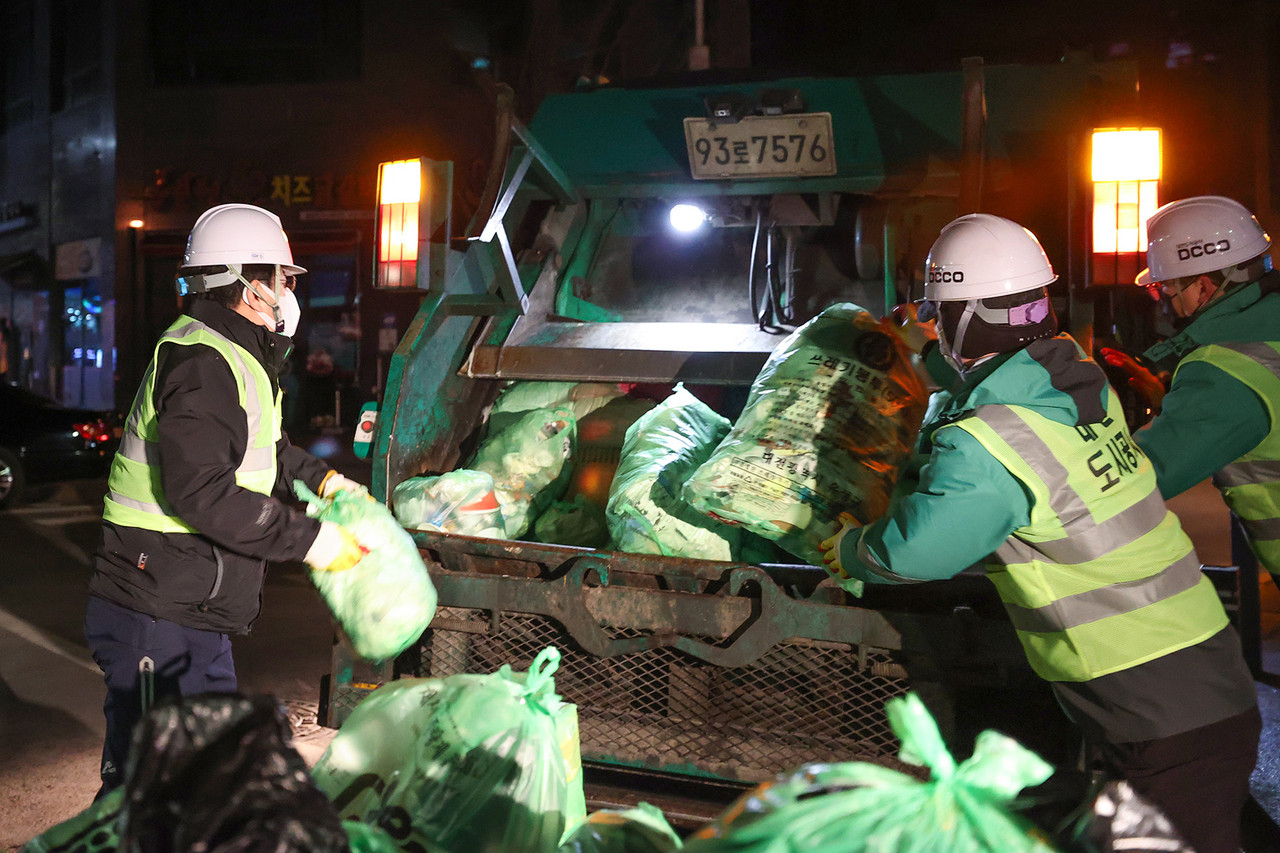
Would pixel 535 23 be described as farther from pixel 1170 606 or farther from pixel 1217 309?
pixel 1170 606

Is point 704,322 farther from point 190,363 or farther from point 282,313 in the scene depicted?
point 190,363

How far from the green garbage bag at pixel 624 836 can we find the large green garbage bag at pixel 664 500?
51.0 inches

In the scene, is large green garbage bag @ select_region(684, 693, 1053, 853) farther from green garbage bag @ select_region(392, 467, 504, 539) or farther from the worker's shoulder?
green garbage bag @ select_region(392, 467, 504, 539)

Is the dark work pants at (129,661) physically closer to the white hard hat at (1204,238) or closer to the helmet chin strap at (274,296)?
the helmet chin strap at (274,296)

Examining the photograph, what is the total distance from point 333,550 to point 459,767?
2.34 ft

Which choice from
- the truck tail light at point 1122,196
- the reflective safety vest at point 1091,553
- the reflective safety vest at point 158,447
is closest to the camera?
the reflective safety vest at point 1091,553

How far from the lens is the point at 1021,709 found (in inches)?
95.5

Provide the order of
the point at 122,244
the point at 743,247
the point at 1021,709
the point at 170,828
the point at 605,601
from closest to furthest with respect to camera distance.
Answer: the point at 170,828 → the point at 1021,709 → the point at 605,601 → the point at 743,247 → the point at 122,244

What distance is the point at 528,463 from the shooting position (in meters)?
3.38

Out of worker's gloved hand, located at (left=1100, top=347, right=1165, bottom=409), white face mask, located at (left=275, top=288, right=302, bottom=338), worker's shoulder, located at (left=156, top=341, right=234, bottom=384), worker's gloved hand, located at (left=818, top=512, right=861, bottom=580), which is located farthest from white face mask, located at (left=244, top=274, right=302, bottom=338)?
worker's gloved hand, located at (left=1100, top=347, right=1165, bottom=409)

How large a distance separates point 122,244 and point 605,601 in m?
14.6

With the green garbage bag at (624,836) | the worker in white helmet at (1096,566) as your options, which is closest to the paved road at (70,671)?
the worker in white helmet at (1096,566)

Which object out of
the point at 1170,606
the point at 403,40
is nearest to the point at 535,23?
the point at 403,40

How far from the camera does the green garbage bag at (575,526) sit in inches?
130
